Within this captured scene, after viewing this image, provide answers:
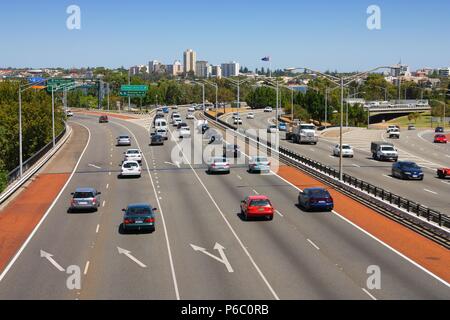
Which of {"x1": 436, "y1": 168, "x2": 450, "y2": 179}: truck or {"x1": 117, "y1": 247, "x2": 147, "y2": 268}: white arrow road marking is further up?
{"x1": 436, "y1": 168, "x2": 450, "y2": 179}: truck

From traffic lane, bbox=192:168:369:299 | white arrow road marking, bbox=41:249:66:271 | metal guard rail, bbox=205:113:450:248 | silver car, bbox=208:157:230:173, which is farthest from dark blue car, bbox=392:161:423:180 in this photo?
white arrow road marking, bbox=41:249:66:271

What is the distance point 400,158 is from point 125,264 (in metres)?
49.0

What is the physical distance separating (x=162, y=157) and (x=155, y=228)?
3196cm

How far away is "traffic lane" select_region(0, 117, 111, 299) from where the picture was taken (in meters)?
22.3

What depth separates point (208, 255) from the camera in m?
27.3

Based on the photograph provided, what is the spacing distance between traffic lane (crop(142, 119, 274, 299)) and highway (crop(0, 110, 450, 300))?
43 millimetres

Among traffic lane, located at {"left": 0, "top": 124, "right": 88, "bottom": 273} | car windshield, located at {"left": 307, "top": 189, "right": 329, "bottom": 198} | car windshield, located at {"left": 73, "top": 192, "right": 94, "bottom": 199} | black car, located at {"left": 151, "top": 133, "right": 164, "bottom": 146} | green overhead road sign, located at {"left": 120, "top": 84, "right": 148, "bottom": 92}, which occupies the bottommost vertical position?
traffic lane, located at {"left": 0, "top": 124, "right": 88, "bottom": 273}

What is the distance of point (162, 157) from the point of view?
64.9 meters

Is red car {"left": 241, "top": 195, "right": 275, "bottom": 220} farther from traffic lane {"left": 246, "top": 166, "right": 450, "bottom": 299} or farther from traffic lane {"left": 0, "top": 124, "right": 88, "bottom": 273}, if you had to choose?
traffic lane {"left": 0, "top": 124, "right": 88, "bottom": 273}

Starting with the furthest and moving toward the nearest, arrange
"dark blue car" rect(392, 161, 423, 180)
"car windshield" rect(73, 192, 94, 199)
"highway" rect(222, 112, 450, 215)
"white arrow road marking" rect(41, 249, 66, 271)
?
"dark blue car" rect(392, 161, 423, 180) → "highway" rect(222, 112, 450, 215) → "car windshield" rect(73, 192, 94, 199) → "white arrow road marking" rect(41, 249, 66, 271)

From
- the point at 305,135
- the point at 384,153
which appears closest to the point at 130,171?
the point at 384,153
